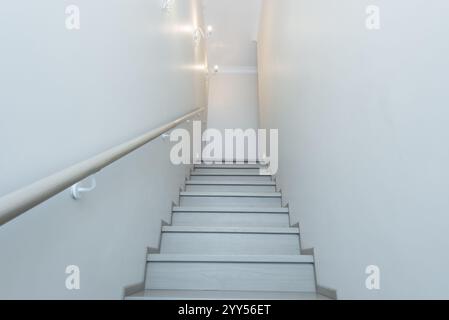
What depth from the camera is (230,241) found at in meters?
2.15

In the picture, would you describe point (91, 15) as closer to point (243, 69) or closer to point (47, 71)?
point (47, 71)

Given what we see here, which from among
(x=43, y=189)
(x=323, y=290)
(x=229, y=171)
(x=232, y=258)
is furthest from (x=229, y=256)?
(x=229, y=171)

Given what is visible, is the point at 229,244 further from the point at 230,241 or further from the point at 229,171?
the point at 229,171

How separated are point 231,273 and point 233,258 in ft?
0.27

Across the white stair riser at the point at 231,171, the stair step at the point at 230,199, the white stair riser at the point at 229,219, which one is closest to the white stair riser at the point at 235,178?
the white stair riser at the point at 231,171

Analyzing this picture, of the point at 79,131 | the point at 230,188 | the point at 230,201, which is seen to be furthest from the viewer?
the point at 230,188

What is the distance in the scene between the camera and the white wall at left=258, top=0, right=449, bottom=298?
0.77 meters

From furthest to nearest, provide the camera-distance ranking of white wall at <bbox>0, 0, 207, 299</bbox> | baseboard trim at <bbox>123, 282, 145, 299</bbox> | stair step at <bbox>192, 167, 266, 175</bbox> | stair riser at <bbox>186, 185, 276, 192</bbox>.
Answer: stair step at <bbox>192, 167, 266, 175</bbox>, stair riser at <bbox>186, 185, 276, 192</bbox>, baseboard trim at <bbox>123, 282, 145, 299</bbox>, white wall at <bbox>0, 0, 207, 299</bbox>

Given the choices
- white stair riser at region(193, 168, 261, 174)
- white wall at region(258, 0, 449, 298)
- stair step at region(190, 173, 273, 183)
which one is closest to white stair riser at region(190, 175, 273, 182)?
stair step at region(190, 173, 273, 183)

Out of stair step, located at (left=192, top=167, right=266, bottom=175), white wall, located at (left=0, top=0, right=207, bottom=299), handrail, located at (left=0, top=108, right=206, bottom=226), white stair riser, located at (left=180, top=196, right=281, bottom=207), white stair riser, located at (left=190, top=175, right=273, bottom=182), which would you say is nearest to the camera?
handrail, located at (left=0, top=108, right=206, bottom=226)

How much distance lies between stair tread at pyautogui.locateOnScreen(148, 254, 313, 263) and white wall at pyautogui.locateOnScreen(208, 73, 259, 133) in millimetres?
4599

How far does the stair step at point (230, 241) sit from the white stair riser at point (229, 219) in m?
0.27

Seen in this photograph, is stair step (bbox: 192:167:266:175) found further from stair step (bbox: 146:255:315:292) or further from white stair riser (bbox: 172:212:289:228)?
stair step (bbox: 146:255:315:292)

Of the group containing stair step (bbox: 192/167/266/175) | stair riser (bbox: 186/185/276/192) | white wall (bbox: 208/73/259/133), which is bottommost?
stair riser (bbox: 186/185/276/192)
